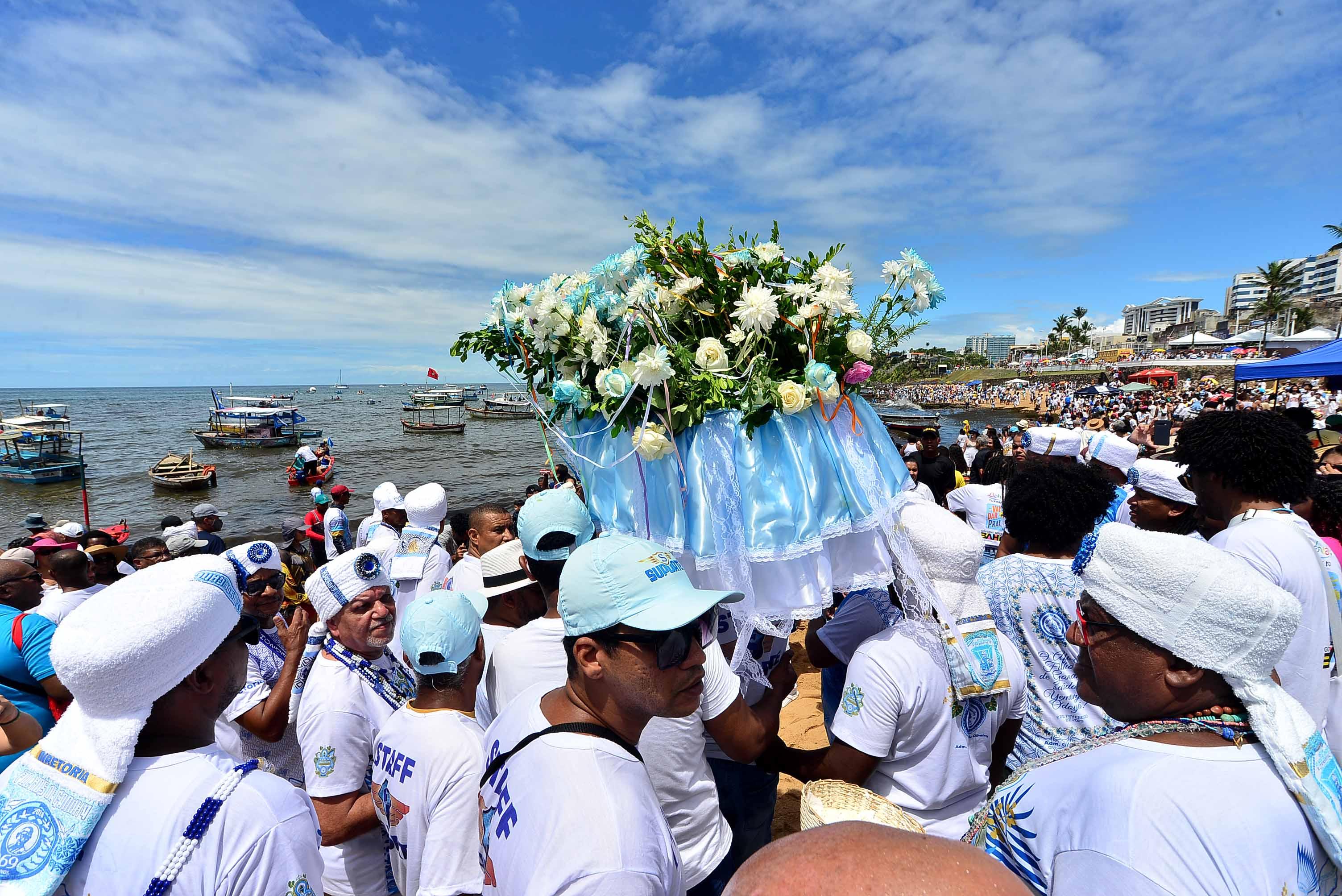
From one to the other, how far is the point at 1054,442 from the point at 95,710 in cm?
767

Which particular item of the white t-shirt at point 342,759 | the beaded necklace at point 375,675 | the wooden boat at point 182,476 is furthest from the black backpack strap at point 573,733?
the wooden boat at point 182,476

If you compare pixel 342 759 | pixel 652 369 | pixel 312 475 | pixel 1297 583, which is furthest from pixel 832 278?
pixel 312 475

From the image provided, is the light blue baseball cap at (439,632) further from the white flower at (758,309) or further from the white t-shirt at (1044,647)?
the white t-shirt at (1044,647)

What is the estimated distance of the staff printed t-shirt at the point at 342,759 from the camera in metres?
2.41

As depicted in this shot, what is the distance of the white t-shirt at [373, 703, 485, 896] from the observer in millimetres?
2031

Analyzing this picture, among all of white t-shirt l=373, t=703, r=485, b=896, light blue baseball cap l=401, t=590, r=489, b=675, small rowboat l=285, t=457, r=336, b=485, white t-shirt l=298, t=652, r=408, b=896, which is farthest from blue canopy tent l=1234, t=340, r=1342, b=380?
small rowboat l=285, t=457, r=336, b=485

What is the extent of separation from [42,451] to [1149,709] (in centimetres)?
4057

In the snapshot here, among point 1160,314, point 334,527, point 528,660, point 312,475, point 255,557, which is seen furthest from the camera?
point 1160,314

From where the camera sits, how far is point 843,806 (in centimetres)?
186

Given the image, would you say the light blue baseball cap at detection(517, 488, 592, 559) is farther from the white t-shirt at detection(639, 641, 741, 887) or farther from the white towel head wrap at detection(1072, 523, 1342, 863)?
the white towel head wrap at detection(1072, 523, 1342, 863)

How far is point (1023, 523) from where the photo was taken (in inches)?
119

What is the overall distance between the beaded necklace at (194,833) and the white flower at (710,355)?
167cm

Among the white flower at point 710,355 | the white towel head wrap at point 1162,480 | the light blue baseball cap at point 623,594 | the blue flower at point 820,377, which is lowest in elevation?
the white towel head wrap at point 1162,480

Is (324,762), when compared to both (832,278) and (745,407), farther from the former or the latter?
(832,278)
